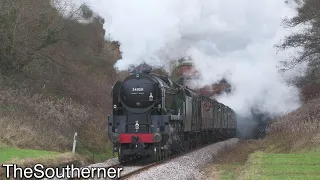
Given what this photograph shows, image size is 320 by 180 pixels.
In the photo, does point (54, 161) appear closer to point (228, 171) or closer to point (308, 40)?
point (228, 171)

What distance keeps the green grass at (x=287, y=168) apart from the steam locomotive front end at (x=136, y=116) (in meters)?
4.05

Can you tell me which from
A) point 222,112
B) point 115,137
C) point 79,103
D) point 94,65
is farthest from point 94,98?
point 115,137

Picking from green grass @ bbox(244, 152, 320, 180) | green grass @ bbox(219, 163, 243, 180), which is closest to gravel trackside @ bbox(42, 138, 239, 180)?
green grass @ bbox(219, 163, 243, 180)

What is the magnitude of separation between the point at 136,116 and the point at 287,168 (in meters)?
6.38

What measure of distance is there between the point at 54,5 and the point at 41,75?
4546mm

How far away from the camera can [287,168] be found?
1491 cm

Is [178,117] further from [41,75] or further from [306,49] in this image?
[41,75]

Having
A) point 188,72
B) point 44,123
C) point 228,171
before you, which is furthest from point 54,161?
point 188,72

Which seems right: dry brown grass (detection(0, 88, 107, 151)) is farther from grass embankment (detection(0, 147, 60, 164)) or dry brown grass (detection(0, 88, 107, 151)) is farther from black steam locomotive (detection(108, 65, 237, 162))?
black steam locomotive (detection(108, 65, 237, 162))

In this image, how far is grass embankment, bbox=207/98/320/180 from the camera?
45.8 ft

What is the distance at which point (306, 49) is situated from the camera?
28.1 meters

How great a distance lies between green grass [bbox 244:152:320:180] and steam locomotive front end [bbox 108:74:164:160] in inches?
160

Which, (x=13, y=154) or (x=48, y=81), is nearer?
(x=13, y=154)

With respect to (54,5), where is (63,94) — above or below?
below
